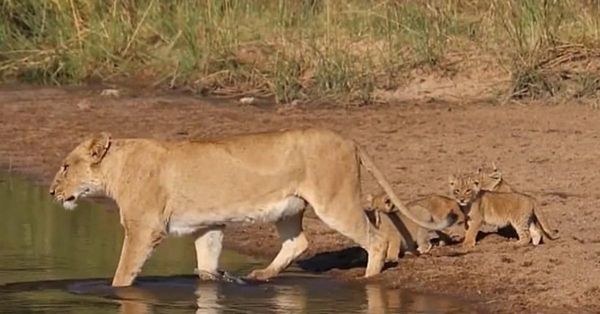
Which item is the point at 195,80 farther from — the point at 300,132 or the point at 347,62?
the point at 300,132

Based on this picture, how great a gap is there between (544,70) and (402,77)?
1.48m

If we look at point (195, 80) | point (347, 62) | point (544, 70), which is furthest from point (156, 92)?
point (544, 70)

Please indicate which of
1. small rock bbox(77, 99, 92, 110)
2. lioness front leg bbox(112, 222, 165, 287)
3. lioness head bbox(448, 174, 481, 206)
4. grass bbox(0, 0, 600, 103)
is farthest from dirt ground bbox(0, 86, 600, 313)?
lioness front leg bbox(112, 222, 165, 287)

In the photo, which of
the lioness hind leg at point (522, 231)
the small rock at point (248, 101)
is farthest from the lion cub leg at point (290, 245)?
the small rock at point (248, 101)

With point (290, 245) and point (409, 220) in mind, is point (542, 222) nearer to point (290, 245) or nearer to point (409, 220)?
point (409, 220)

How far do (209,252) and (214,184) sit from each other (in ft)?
1.34

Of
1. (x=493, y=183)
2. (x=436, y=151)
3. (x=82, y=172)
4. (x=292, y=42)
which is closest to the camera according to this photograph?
(x=82, y=172)

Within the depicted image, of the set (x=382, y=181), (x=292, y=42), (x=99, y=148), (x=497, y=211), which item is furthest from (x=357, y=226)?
(x=292, y=42)

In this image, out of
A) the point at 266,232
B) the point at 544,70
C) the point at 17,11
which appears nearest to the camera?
the point at 266,232

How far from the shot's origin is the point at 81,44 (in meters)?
19.3

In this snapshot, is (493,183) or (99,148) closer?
(99,148)

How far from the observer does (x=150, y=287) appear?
976 cm

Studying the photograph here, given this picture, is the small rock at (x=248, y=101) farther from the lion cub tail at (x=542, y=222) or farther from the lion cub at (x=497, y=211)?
the lion cub tail at (x=542, y=222)

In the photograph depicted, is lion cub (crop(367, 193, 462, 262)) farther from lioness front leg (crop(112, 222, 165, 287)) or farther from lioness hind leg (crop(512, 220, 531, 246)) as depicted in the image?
lioness front leg (crop(112, 222, 165, 287))
